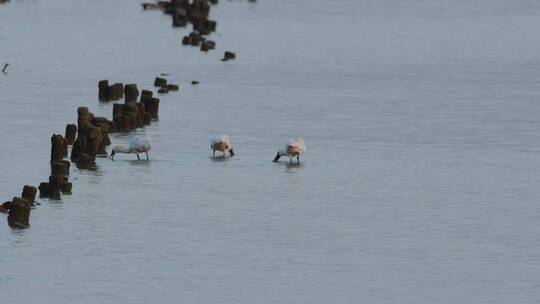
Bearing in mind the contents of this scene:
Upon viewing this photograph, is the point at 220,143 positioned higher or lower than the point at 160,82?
lower

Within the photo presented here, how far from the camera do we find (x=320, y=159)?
142ft

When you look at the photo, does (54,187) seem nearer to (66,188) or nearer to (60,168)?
(66,188)

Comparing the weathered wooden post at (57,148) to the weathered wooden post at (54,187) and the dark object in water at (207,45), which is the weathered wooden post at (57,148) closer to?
the weathered wooden post at (54,187)

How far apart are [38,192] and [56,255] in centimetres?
692

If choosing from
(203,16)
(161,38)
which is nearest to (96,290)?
(161,38)

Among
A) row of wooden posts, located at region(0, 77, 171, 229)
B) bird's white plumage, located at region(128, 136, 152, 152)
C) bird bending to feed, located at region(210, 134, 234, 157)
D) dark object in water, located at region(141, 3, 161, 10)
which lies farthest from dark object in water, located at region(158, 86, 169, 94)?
dark object in water, located at region(141, 3, 161, 10)

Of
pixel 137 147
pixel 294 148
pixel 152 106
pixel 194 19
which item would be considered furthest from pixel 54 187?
pixel 194 19

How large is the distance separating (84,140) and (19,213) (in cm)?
1019

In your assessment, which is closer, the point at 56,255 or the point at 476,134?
the point at 56,255

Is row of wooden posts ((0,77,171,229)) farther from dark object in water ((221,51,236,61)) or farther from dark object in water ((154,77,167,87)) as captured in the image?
dark object in water ((221,51,236,61))

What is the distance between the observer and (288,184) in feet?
129

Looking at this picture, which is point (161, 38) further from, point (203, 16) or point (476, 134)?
point (476, 134)

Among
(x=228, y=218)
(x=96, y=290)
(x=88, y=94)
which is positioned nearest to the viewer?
(x=96, y=290)

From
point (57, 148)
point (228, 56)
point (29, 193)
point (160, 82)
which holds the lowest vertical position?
point (29, 193)
